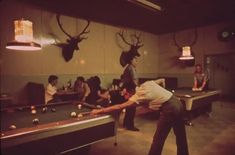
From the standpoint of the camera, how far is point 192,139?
3953 mm

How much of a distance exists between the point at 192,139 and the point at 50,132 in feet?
9.55

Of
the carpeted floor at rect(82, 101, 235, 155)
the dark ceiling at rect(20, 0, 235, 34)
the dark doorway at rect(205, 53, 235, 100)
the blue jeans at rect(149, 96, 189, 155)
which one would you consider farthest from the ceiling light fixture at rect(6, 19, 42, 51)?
the dark doorway at rect(205, 53, 235, 100)

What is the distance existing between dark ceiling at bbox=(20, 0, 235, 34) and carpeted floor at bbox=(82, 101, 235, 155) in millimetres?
3254

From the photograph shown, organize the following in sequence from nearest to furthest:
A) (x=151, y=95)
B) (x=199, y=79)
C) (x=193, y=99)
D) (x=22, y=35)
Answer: (x=151, y=95) < (x=22, y=35) < (x=193, y=99) < (x=199, y=79)

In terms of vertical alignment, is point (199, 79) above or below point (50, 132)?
above

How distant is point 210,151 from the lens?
3.38 meters

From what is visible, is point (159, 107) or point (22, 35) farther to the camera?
point (22, 35)

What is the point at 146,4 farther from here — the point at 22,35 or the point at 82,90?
the point at 22,35

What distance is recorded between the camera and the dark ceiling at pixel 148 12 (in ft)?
18.3

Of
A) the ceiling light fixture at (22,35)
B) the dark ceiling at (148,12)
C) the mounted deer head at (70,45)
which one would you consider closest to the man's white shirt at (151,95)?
the ceiling light fixture at (22,35)

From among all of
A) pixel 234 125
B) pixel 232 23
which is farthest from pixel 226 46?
pixel 234 125

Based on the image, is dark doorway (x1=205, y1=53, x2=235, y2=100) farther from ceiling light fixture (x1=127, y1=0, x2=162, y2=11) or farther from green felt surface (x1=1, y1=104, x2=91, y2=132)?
green felt surface (x1=1, y1=104, x2=91, y2=132)

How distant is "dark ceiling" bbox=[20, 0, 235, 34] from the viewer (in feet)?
18.3

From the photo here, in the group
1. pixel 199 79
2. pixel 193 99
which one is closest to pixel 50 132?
pixel 193 99
